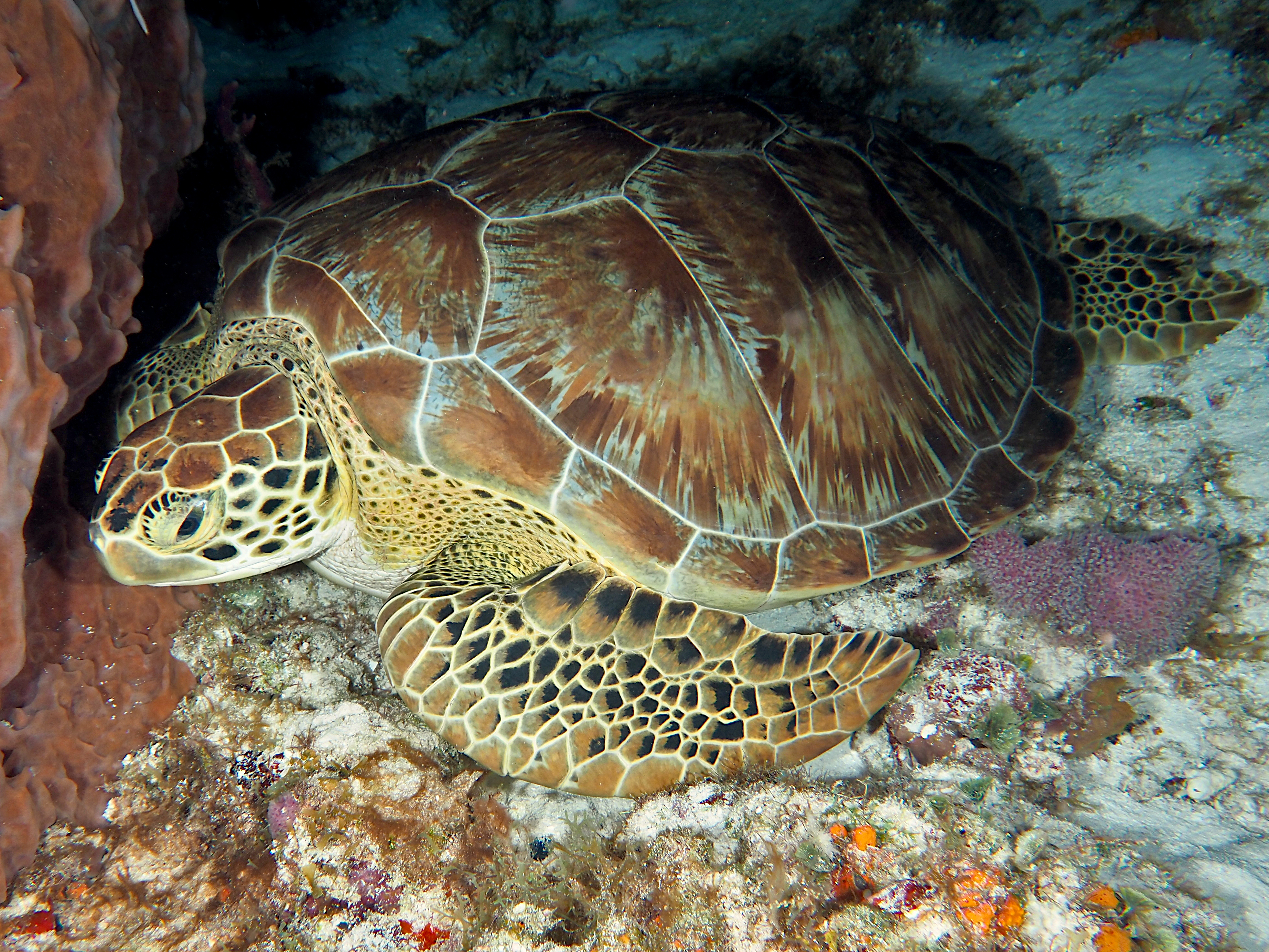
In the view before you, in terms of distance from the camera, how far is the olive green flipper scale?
2.22 meters

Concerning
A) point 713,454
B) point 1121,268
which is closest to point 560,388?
point 713,454

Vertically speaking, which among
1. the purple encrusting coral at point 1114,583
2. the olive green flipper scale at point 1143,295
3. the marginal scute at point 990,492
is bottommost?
the purple encrusting coral at point 1114,583

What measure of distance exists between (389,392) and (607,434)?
0.65 metres

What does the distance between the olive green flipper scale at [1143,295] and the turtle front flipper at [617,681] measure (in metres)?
1.57

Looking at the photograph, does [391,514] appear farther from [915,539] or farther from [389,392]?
[915,539]

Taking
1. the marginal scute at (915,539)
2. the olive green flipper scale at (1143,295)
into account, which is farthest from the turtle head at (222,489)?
the olive green flipper scale at (1143,295)

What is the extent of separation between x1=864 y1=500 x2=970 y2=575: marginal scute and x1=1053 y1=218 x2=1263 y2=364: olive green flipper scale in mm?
1006

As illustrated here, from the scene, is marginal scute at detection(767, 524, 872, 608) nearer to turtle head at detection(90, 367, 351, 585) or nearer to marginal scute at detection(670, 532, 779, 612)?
marginal scute at detection(670, 532, 779, 612)

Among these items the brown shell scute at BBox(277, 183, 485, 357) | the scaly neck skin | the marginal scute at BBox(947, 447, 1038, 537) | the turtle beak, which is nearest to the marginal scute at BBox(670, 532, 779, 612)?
the scaly neck skin

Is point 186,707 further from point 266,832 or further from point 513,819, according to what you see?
point 513,819

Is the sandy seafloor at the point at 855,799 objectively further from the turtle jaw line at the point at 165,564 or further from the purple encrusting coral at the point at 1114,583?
the turtle jaw line at the point at 165,564

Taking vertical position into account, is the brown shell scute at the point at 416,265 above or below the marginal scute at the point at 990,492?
above

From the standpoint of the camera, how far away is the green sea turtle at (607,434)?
173 cm

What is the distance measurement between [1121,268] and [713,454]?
202 cm
